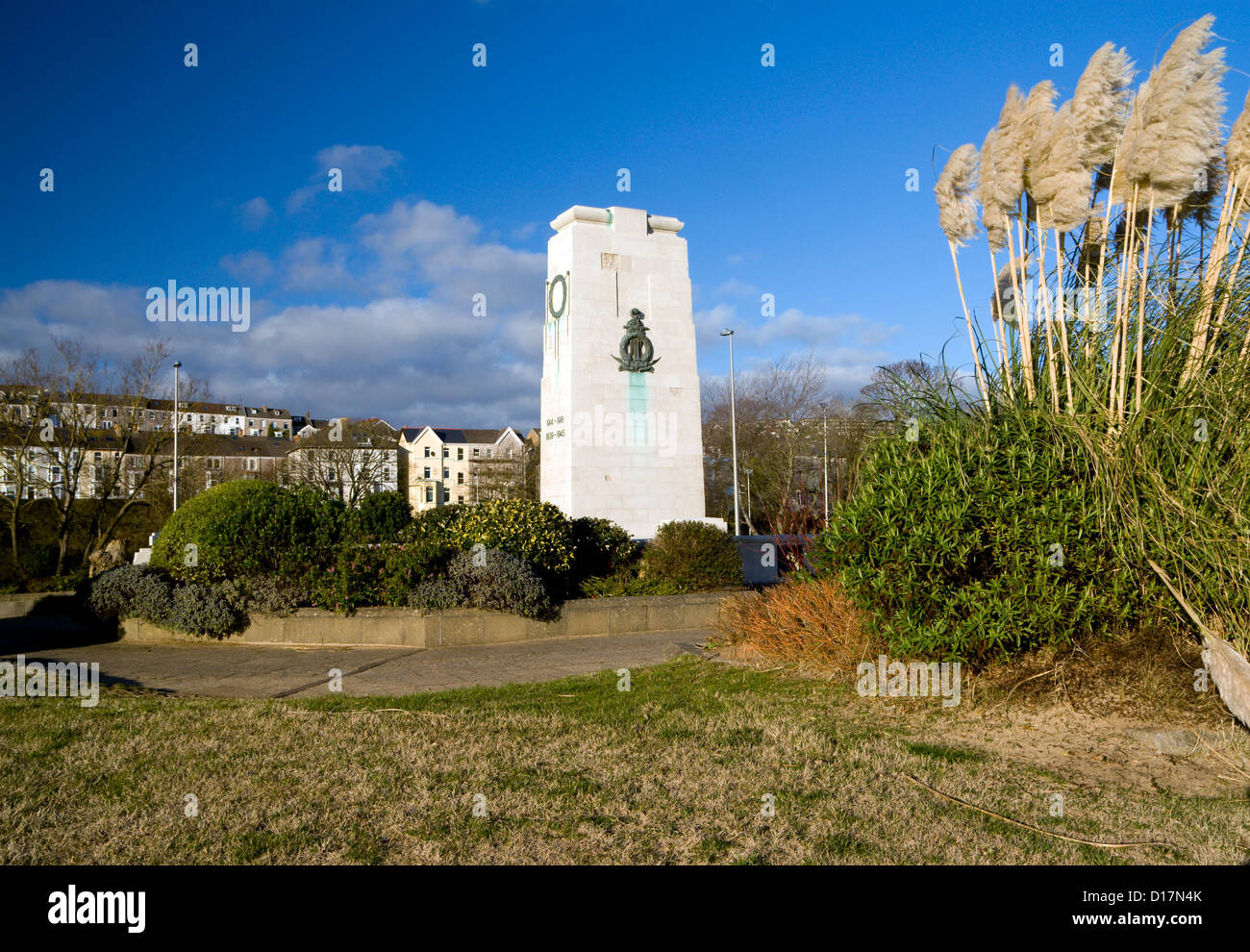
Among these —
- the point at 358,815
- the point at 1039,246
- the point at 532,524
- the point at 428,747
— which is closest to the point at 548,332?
the point at 532,524

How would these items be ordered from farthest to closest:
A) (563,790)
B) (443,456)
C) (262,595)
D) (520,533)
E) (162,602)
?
(443,456), (520,533), (162,602), (262,595), (563,790)

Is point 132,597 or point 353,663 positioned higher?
point 132,597

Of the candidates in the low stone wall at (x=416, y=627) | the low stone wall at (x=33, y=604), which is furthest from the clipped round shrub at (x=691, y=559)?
the low stone wall at (x=33, y=604)

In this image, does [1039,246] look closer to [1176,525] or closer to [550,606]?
[1176,525]

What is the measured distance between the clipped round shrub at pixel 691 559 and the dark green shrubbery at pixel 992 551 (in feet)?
22.2

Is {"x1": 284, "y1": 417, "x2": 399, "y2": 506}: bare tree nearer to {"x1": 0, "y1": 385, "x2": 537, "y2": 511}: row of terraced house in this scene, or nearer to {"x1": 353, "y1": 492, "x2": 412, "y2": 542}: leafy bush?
{"x1": 0, "y1": 385, "x2": 537, "y2": 511}: row of terraced house

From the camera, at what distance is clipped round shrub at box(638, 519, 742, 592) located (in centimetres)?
1331

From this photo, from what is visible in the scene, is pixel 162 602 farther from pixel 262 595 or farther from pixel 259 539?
pixel 259 539

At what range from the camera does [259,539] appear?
37.0 ft

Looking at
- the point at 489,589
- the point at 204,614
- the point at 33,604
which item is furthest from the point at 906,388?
the point at 33,604

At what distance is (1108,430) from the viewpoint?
236 inches

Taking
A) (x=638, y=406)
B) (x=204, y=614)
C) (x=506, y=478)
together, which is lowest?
(x=204, y=614)

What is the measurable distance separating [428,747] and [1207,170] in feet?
22.6

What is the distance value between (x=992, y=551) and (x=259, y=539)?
887 cm
